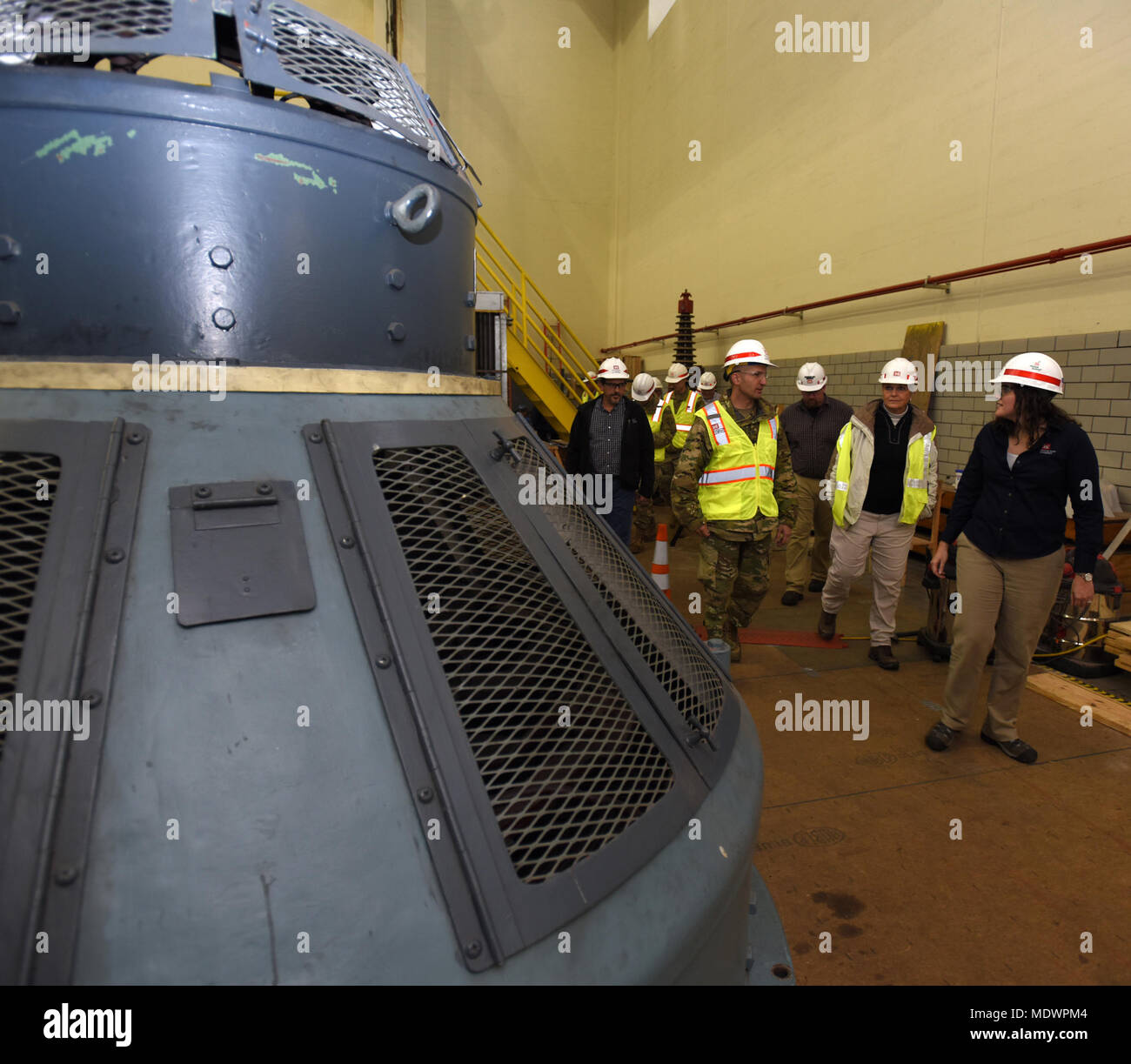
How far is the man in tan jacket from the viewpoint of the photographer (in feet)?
14.2

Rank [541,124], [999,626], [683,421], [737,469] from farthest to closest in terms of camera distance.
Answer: [541,124]
[683,421]
[737,469]
[999,626]

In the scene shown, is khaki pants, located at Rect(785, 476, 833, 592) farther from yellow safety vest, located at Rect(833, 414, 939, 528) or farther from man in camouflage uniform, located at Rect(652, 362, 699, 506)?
yellow safety vest, located at Rect(833, 414, 939, 528)

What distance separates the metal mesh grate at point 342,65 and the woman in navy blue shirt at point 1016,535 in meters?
2.64

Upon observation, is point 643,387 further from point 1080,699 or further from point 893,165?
point 1080,699

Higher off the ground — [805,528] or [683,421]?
[683,421]

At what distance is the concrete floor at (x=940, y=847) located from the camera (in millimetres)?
2141

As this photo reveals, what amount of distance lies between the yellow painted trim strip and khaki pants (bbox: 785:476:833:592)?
194 inches

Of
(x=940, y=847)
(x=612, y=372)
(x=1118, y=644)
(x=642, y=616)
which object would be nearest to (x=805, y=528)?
(x=612, y=372)

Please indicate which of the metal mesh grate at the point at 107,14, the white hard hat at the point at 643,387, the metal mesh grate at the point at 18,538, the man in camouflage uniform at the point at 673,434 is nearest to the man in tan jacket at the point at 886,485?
the man in camouflage uniform at the point at 673,434

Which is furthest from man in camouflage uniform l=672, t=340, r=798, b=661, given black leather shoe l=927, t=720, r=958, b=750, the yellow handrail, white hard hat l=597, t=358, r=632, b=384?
the yellow handrail

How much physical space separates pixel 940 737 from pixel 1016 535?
1.00 meters

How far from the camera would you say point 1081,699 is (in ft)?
12.8

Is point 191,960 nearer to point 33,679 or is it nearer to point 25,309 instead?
point 33,679

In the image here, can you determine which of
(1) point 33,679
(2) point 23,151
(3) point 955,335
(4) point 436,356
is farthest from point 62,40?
(3) point 955,335
